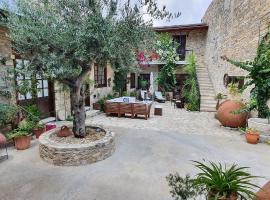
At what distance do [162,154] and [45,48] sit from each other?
3.87 meters

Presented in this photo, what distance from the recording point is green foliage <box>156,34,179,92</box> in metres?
14.4

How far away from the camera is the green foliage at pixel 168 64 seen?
1442 centimetres

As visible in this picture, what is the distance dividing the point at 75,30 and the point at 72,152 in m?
2.73

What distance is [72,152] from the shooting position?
483cm

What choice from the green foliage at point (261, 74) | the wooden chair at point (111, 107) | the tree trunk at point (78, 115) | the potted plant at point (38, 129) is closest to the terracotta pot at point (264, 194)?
the tree trunk at point (78, 115)

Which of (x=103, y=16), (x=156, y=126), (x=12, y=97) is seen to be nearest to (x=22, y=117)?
(x=12, y=97)

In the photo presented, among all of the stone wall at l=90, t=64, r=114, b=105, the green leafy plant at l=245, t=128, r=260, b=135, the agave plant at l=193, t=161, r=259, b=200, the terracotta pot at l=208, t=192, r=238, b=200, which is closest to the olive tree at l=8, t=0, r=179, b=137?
the agave plant at l=193, t=161, r=259, b=200

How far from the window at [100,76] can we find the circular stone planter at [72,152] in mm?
6654

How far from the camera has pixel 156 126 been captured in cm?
848

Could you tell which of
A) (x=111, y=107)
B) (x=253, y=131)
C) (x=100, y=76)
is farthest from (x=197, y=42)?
(x=253, y=131)

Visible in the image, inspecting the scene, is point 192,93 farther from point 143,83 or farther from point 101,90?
point 101,90

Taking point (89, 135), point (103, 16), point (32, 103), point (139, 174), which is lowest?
point (139, 174)

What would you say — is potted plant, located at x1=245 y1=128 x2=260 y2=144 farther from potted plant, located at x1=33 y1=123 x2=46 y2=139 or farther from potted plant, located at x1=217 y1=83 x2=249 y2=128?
potted plant, located at x1=33 y1=123 x2=46 y2=139

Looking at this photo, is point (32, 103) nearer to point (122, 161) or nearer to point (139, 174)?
point (122, 161)
